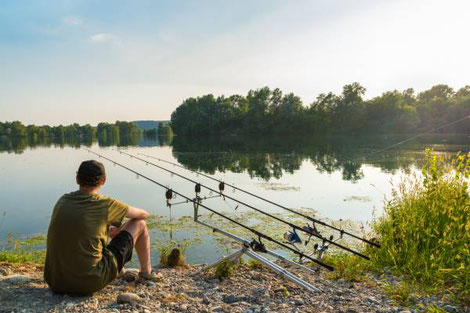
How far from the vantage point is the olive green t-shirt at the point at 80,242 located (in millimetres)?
3562

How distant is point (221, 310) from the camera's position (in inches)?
157

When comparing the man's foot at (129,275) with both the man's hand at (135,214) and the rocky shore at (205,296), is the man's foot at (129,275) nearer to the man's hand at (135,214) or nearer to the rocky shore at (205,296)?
the rocky shore at (205,296)

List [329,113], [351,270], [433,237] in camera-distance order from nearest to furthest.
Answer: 1. [351,270]
2. [433,237]
3. [329,113]

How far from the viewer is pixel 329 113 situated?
8606cm

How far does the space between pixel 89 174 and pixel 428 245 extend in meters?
5.21

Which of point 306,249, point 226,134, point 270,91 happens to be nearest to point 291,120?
point 270,91

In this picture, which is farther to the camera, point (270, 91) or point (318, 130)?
point (270, 91)

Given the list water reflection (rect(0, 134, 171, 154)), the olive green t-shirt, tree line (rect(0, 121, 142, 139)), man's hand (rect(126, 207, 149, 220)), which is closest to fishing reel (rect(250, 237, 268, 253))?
man's hand (rect(126, 207, 149, 220))

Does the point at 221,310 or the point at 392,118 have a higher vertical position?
the point at 392,118

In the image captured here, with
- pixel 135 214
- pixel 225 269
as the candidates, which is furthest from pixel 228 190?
pixel 135 214

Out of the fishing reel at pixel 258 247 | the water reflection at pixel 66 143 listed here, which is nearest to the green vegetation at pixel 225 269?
the fishing reel at pixel 258 247

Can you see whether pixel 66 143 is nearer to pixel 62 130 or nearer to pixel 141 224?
pixel 62 130

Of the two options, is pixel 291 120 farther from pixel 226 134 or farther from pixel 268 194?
pixel 268 194

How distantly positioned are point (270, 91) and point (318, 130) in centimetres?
1988
